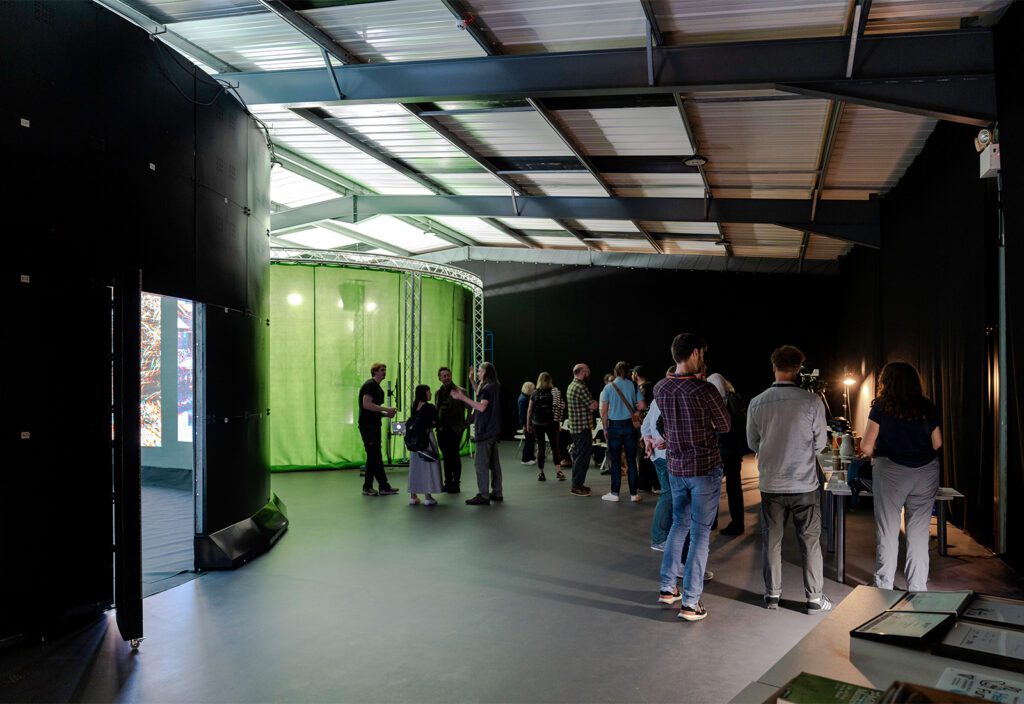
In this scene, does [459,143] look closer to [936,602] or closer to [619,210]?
[619,210]

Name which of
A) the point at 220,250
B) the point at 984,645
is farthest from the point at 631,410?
the point at 984,645

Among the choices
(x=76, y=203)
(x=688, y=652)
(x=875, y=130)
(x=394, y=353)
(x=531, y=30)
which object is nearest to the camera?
(x=688, y=652)

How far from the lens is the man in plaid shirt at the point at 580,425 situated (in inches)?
322

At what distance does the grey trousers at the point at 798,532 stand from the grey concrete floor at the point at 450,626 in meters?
0.18

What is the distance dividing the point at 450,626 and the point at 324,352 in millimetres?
6895

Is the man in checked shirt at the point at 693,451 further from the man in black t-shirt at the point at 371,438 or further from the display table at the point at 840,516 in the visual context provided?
the man in black t-shirt at the point at 371,438

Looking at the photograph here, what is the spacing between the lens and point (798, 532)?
4160 mm

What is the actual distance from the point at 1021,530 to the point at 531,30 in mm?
5084

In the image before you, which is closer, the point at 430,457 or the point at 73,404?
the point at 73,404

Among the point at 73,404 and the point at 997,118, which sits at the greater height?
the point at 997,118

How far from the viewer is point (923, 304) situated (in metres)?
7.52

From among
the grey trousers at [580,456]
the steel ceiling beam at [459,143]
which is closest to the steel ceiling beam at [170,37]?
the steel ceiling beam at [459,143]

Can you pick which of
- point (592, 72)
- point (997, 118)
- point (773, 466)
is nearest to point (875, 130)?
point (997, 118)

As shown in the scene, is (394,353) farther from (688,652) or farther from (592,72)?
(688,652)
